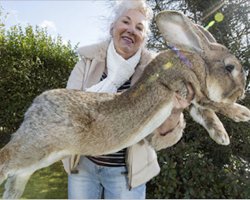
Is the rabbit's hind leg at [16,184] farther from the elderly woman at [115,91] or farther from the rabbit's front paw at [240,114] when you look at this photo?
the rabbit's front paw at [240,114]

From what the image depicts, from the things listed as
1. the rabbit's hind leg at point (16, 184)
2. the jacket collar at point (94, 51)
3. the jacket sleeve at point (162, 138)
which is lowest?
the rabbit's hind leg at point (16, 184)

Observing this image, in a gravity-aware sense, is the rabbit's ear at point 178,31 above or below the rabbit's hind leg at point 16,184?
above

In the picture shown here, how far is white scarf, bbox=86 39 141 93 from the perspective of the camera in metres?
2.20

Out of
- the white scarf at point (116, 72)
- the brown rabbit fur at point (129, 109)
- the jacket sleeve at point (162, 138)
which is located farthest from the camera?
the white scarf at point (116, 72)

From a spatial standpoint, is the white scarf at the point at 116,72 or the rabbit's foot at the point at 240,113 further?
the white scarf at the point at 116,72

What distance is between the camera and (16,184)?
162cm

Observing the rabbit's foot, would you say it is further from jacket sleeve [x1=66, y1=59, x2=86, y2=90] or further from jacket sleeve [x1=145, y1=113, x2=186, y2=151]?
jacket sleeve [x1=66, y1=59, x2=86, y2=90]

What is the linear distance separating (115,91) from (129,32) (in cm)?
61

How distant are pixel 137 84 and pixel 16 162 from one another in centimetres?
99

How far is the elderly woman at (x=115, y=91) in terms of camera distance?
213cm

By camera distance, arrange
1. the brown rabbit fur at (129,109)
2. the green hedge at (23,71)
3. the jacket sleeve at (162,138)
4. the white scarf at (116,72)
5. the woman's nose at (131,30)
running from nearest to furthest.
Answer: the brown rabbit fur at (129,109) → the jacket sleeve at (162,138) → the white scarf at (116,72) → the woman's nose at (131,30) → the green hedge at (23,71)

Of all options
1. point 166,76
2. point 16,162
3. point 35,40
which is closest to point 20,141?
point 16,162

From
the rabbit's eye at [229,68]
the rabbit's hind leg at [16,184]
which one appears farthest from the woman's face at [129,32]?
the rabbit's hind leg at [16,184]

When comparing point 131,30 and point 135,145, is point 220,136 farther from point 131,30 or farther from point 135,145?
point 131,30
